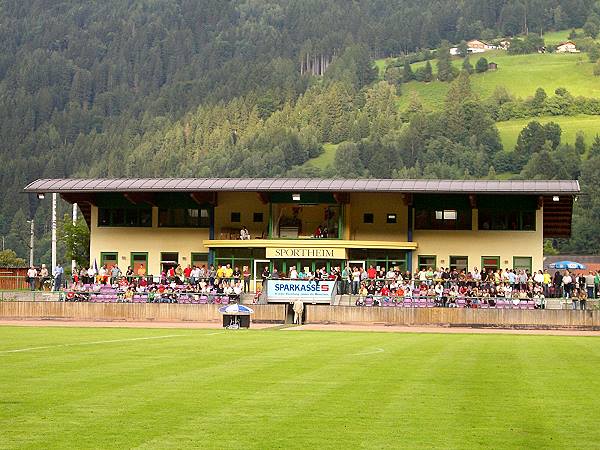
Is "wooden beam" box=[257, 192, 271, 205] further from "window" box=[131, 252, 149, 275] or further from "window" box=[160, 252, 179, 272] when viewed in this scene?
"window" box=[131, 252, 149, 275]

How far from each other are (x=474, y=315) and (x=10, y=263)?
345 feet

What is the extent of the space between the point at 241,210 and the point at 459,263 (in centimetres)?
1283

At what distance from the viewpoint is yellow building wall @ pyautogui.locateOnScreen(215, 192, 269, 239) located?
221 feet

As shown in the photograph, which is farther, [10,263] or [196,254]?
[10,263]

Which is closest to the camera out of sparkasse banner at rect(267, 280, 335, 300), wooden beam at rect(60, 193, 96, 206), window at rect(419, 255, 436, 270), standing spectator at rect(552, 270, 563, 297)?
standing spectator at rect(552, 270, 563, 297)

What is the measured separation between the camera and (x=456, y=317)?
53.6 m

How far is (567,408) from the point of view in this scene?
16.6 metres

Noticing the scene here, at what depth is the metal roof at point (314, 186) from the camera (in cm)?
6228

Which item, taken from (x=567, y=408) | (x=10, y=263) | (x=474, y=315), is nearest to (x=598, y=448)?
(x=567, y=408)

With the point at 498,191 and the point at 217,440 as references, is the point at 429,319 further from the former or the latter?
the point at 217,440

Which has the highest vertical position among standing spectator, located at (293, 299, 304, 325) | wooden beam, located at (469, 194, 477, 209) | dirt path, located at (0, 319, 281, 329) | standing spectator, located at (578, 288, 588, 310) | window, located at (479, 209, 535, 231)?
wooden beam, located at (469, 194, 477, 209)

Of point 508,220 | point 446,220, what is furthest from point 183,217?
point 508,220

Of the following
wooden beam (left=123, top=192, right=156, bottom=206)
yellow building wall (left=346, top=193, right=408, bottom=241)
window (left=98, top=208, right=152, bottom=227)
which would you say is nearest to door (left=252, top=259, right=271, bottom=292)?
yellow building wall (left=346, top=193, right=408, bottom=241)

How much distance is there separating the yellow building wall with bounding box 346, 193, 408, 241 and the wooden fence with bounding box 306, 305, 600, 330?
1191 centimetres
